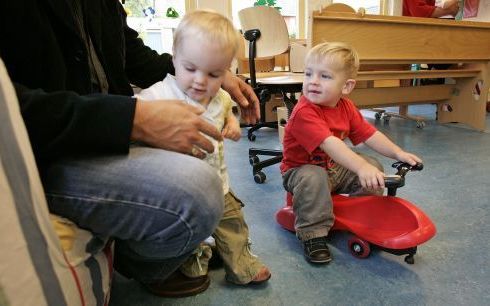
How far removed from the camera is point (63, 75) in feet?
2.10

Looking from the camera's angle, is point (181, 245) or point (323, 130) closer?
point (181, 245)

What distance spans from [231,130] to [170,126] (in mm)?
318

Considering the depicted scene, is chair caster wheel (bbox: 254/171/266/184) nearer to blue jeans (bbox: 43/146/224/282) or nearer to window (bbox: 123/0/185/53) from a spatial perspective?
blue jeans (bbox: 43/146/224/282)

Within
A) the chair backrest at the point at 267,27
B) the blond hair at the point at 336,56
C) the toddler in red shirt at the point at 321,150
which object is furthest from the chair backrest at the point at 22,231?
the chair backrest at the point at 267,27

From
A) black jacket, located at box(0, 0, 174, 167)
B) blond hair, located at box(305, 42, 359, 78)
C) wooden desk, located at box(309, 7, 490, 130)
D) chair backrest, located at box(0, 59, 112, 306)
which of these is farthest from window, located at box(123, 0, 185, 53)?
chair backrest, located at box(0, 59, 112, 306)

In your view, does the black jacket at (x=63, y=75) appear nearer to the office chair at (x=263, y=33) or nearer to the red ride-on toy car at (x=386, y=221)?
the red ride-on toy car at (x=386, y=221)

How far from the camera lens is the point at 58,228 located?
0.51 meters

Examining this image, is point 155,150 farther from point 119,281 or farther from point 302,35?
point 302,35

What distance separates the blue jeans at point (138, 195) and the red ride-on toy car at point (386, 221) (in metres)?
0.59

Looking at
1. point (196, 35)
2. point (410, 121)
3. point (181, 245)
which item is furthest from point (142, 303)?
point (410, 121)

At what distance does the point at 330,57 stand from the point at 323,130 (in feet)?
0.76

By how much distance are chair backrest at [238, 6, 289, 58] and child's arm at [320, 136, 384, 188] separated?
4.34ft

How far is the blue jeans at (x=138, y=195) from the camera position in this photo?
1.75 feet

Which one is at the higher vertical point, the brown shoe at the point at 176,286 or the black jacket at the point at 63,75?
the black jacket at the point at 63,75
